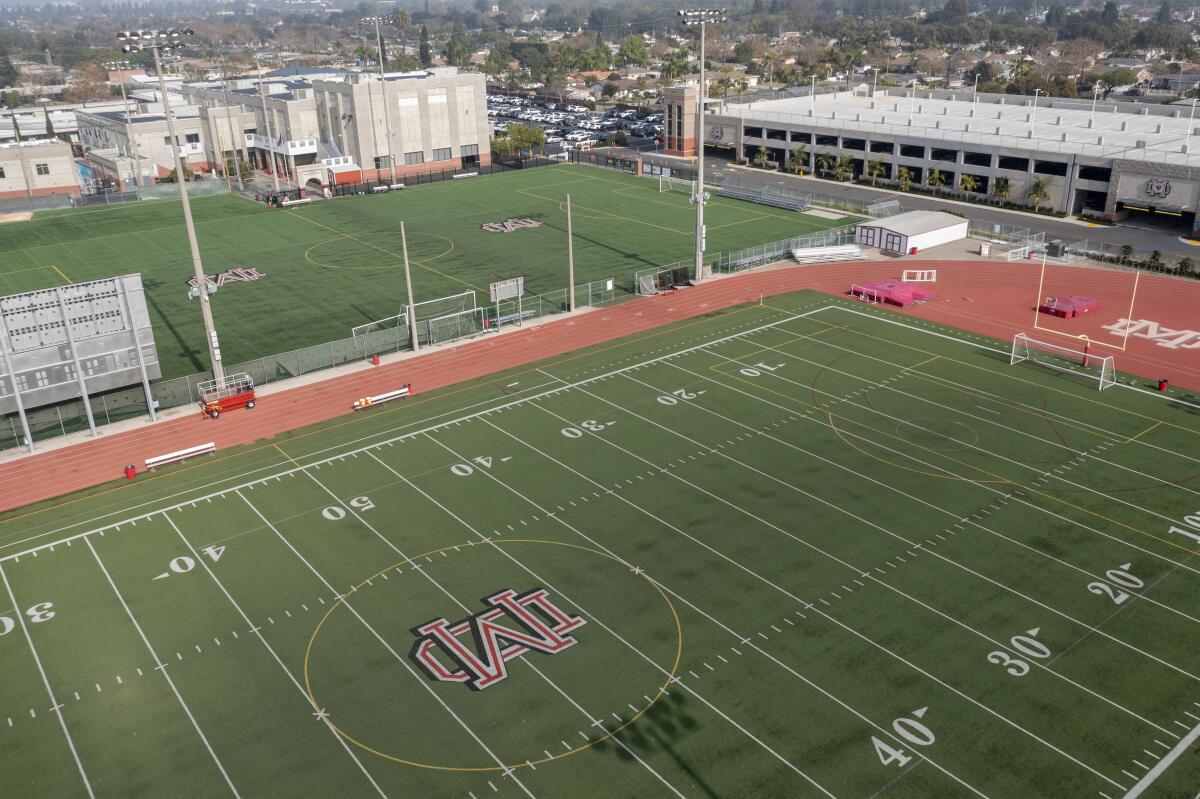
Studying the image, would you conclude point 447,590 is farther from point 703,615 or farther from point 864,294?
point 864,294

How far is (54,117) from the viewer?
154 meters

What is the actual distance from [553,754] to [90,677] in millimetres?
13611

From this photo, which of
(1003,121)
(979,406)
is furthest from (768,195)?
(979,406)

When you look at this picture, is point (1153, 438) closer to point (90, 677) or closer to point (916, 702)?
point (916, 702)

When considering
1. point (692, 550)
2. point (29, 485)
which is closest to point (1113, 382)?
point (692, 550)

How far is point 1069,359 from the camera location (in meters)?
47.8

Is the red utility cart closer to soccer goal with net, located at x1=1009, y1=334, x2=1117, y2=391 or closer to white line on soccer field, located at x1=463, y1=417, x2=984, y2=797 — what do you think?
white line on soccer field, located at x1=463, y1=417, x2=984, y2=797

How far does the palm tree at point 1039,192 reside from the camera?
8112 cm

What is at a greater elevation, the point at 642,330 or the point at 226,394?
the point at 226,394

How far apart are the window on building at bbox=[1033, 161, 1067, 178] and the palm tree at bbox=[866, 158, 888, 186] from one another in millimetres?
15840

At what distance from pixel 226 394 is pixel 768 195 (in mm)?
58378

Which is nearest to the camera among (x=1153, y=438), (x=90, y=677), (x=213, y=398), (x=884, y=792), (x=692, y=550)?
(x=884, y=792)

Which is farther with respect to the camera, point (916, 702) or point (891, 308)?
point (891, 308)

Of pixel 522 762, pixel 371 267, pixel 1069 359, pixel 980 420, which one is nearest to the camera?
pixel 522 762
